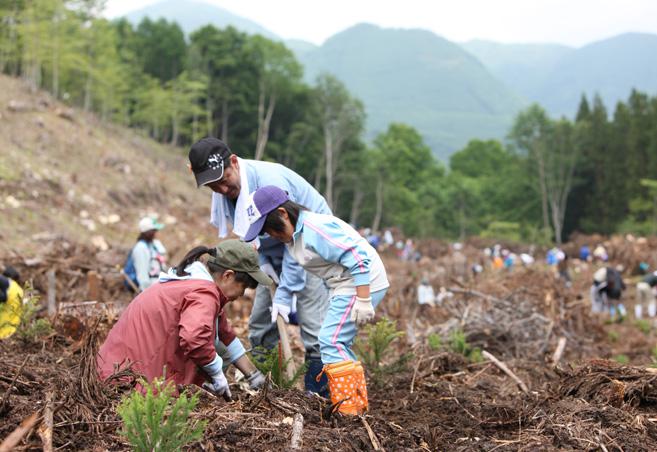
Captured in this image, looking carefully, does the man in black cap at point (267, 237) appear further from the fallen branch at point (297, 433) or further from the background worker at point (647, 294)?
the background worker at point (647, 294)

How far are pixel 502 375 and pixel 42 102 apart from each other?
26.0 meters

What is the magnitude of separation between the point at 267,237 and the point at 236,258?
0.82 meters

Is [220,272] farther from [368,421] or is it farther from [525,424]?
[525,424]

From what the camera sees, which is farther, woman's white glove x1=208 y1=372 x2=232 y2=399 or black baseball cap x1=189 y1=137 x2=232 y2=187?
black baseball cap x1=189 y1=137 x2=232 y2=187

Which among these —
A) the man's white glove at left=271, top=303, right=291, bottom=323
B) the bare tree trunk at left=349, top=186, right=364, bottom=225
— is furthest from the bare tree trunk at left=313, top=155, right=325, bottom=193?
the man's white glove at left=271, top=303, right=291, bottom=323

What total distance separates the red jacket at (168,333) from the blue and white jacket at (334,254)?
611 mm

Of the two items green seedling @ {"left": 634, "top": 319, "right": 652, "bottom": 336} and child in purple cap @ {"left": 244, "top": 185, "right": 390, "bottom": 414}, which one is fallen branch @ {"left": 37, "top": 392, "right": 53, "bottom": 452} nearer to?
child in purple cap @ {"left": 244, "top": 185, "right": 390, "bottom": 414}

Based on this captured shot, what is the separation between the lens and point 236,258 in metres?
3.78

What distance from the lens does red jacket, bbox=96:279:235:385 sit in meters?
3.50

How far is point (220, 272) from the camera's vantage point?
382cm

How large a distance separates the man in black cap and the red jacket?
2.35 ft

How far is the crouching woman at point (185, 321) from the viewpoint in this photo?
3514 mm

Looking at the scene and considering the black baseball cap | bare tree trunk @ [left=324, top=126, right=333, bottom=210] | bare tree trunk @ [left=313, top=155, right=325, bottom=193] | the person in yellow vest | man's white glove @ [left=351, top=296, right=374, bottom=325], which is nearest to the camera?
man's white glove @ [left=351, top=296, right=374, bottom=325]

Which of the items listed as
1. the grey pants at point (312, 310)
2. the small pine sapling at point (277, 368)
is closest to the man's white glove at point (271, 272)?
the grey pants at point (312, 310)
